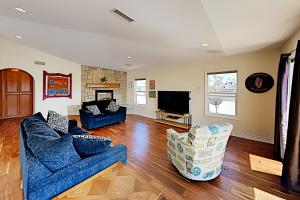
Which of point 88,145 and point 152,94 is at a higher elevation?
point 152,94

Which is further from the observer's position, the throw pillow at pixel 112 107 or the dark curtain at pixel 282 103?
the throw pillow at pixel 112 107

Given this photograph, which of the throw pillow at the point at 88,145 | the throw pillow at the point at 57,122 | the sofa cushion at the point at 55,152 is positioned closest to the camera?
the sofa cushion at the point at 55,152

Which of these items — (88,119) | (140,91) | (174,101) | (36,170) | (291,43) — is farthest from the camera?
(140,91)

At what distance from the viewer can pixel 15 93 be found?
20.5 feet

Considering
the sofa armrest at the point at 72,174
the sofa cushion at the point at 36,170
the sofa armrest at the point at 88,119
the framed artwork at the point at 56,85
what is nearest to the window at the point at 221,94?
the sofa armrest at the point at 88,119

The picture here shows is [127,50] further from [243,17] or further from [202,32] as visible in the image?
[243,17]

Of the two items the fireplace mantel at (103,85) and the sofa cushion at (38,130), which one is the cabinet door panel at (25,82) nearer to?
the fireplace mantel at (103,85)

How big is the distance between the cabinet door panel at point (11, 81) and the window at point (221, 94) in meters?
7.31

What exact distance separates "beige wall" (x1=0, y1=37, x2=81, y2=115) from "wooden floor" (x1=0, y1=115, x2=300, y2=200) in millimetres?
2774

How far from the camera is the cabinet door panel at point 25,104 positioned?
646cm

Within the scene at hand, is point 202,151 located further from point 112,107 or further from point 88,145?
point 112,107

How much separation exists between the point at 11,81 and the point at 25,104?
3.38ft

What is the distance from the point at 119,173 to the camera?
5.77 ft

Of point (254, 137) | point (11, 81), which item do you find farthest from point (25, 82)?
point (254, 137)
